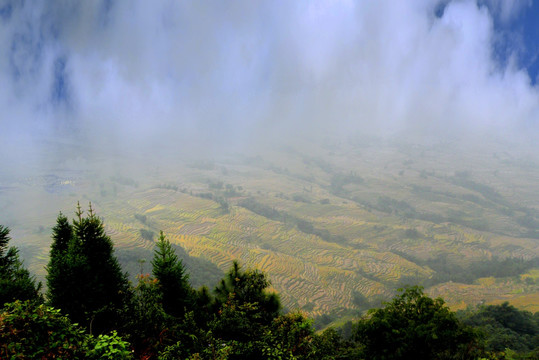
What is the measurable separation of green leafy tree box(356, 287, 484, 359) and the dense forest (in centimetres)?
5

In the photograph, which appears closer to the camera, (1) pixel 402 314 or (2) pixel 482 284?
(1) pixel 402 314

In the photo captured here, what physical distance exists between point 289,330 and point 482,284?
15072cm

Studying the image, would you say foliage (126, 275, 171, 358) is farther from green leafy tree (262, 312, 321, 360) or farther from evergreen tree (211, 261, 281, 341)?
green leafy tree (262, 312, 321, 360)

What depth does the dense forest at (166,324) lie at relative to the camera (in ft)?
24.5

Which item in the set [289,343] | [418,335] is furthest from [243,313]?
[418,335]

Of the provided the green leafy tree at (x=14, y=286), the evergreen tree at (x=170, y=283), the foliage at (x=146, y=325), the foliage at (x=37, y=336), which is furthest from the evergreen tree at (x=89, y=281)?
the foliage at (x=37, y=336)

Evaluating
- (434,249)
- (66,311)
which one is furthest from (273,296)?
(434,249)

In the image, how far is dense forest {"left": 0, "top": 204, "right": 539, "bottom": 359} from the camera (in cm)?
748

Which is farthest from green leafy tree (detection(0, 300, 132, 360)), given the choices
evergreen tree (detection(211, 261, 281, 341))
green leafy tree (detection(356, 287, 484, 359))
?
green leafy tree (detection(356, 287, 484, 359))

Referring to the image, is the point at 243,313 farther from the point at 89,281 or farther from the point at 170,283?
the point at 89,281

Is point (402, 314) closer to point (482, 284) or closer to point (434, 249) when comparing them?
point (482, 284)

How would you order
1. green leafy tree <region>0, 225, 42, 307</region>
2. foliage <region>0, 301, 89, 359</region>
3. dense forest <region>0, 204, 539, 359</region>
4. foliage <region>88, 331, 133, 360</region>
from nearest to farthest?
1. foliage <region>0, 301, 89, 359</region>
2. foliage <region>88, 331, 133, 360</region>
3. dense forest <region>0, 204, 539, 359</region>
4. green leafy tree <region>0, 225, 42, 307</region>

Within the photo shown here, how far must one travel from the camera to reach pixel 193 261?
110562mm

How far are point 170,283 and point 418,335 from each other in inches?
690
